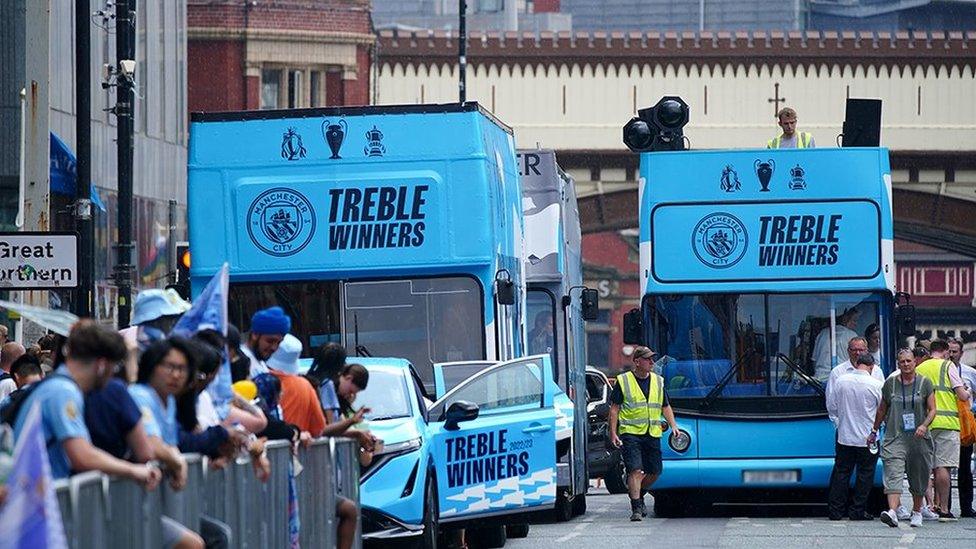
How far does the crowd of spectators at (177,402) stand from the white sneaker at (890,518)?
259 inches

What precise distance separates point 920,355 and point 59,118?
12.9 meters

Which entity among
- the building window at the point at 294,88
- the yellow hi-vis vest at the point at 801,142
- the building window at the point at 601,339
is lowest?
the building window at the point at 601,339

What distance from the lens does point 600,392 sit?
29062 mm

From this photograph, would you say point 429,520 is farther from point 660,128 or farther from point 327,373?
point 660,128

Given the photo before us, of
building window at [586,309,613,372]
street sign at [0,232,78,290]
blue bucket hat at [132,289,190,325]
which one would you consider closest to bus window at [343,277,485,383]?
street sign at [0,232,78,290]

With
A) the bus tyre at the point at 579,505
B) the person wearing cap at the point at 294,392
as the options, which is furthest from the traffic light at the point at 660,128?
the person wearing cap at the point at 294,392

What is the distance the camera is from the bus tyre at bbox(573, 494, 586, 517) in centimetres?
2167

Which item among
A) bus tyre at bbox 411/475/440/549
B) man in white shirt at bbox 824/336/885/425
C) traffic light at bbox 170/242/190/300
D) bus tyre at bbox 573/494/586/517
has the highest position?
traffic light at bbox 170/242/190/300

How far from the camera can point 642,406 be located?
20.1m

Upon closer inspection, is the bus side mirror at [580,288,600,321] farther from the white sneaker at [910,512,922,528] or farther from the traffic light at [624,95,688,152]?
the white sneaker at [910,512,922,528]

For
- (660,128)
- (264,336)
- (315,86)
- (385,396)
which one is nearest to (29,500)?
(264,336)

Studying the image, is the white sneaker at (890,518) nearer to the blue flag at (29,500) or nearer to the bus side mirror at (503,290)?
the bus side mirror at (503,290)

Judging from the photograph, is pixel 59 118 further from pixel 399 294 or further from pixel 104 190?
pixel 399 294

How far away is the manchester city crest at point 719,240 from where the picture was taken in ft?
66.1
